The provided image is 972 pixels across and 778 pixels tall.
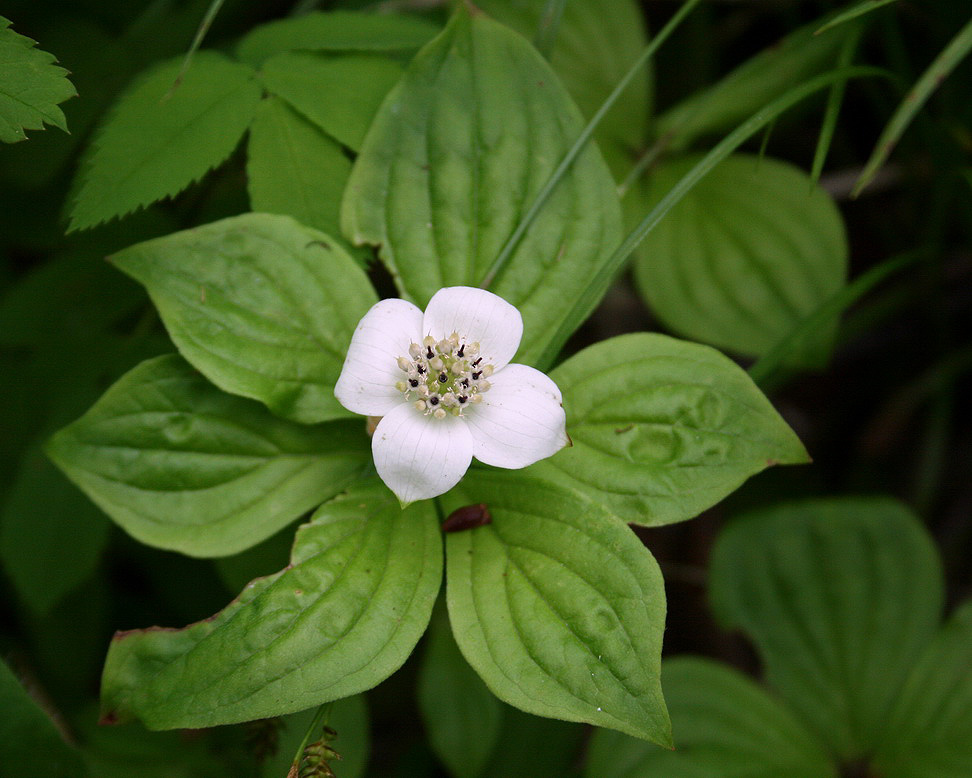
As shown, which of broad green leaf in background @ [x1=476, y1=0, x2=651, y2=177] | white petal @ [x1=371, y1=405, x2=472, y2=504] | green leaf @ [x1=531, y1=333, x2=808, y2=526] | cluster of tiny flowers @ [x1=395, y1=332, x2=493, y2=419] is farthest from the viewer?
broad green leaf in background @ [x1=476, y1=0, x2=651, y2=177]

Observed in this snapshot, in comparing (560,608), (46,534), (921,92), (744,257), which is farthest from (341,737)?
(921,92)

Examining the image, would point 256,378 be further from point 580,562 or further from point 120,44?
point 120,44

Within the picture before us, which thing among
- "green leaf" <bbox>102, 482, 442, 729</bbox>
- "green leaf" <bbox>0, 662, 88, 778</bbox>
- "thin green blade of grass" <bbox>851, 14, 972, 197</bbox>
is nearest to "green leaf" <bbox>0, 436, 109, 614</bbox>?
"green leaf" <bbox>0, 662, 88, 778</bbox>

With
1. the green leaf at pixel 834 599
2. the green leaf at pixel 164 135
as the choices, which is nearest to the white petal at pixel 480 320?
the green leaf at pixel 164 135

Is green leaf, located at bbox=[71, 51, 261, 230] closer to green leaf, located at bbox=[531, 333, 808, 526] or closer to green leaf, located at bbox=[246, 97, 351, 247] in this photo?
green leaf, located at bbox=[246, 97, 351, 247]

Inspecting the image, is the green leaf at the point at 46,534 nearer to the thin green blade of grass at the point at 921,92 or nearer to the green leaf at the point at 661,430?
the green leaf at the point at 661,430

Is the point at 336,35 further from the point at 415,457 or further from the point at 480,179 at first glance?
the point at 415,457
